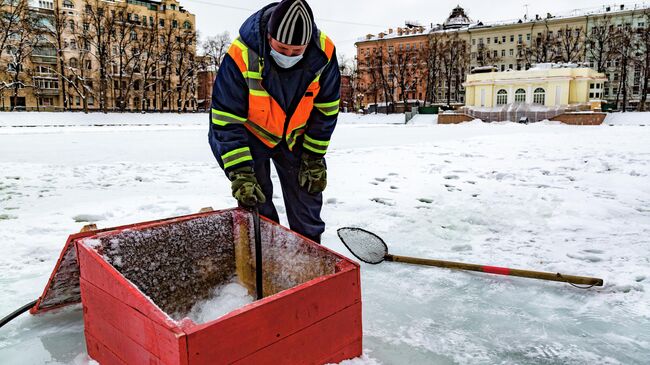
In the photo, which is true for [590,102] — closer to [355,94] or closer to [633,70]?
[633,70]

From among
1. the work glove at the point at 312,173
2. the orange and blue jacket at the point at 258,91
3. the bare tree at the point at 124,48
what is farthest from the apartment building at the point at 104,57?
the orange and blue jacket at the point at 258,91

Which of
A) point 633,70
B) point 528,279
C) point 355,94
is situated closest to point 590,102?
point 633,70

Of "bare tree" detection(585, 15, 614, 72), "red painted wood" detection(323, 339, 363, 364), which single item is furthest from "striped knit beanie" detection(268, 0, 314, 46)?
"bare tree" detection(585, 15, 614, 72)

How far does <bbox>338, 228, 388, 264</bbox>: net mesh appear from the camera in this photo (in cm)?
301

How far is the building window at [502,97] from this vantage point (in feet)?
126

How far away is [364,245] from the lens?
3098 mm

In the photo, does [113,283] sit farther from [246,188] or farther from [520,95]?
[520,95]

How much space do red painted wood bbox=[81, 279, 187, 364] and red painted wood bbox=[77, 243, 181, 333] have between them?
0.06 ft

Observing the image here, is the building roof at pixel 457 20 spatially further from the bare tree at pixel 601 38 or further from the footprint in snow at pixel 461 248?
the footprint in snow at pixel 461 248

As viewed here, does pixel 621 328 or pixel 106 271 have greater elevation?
pixel 106 271

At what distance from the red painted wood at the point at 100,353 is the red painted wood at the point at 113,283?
25 centimetres

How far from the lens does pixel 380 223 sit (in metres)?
4.05

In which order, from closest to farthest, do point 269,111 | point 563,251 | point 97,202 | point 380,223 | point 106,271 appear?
point 106,271 → point 269,111 → point 563,251 → point 380,223 → point 97,202

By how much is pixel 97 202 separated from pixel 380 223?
116 inches
